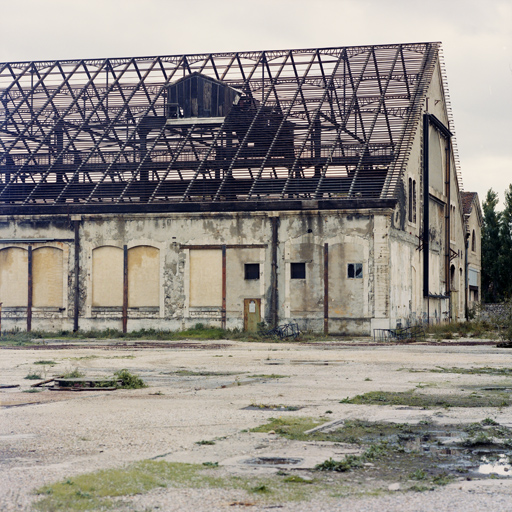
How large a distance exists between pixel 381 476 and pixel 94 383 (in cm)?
857

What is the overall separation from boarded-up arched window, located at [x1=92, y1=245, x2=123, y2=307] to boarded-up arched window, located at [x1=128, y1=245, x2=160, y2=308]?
494mm

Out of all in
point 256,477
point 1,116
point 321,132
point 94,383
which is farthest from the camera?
point 1,116

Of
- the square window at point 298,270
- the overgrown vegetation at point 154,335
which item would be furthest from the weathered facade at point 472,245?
the overgrown vegetation at point 154,335

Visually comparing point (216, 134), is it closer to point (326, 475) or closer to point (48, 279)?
point (48, 279)

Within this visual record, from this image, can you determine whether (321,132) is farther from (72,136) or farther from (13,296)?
(13,296)

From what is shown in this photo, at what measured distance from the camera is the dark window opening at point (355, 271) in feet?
111

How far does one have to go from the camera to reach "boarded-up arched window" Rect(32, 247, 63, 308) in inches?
1437

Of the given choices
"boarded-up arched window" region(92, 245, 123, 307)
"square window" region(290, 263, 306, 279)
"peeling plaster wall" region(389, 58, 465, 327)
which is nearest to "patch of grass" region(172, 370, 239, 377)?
"square window" region(290, 263, 306, 279)

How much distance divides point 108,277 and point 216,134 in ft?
30.7

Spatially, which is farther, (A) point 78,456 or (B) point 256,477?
(A) point 78,456

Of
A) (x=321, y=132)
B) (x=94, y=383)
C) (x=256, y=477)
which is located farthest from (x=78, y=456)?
(x=321, y=132)

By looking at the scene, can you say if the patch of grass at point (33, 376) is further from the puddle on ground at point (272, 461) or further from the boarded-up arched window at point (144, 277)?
the boarded-up arched window at point (144, 277)

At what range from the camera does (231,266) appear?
35094 millimetres

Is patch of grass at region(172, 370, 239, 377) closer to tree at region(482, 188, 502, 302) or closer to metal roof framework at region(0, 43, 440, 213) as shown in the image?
metal roof framework at region(0, 43, 440, 213)
